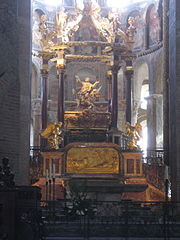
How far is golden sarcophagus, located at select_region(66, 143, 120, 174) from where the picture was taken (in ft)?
65.8

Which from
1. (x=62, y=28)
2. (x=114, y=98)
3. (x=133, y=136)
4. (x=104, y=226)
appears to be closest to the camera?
(x=104, y=226)

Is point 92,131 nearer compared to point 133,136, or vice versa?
point 133,136

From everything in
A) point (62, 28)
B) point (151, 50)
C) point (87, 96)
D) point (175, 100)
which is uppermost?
point (151, 50)

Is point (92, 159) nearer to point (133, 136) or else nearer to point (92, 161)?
point (92, 161)

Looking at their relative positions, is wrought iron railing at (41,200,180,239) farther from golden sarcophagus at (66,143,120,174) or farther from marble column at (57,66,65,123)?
marble column at (57,66,65,123)

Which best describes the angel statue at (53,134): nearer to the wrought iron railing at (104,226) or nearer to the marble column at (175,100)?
the marble column at (175,100)

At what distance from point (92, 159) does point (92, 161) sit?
0.08 meters

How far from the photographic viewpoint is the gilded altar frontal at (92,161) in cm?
2005

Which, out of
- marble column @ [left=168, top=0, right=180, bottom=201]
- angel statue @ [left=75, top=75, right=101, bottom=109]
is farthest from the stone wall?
angel statue @ [left=75, top=75, right=101, bottom=109]

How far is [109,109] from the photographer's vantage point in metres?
23.9

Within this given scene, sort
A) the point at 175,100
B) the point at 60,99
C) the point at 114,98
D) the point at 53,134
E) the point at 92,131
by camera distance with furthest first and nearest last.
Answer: the point at 60,99
the point at 114,98
the point at 92,131
the point at 53,134
the point at 175,100

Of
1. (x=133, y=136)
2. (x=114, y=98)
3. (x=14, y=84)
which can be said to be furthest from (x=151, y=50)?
(x=14, y=84)

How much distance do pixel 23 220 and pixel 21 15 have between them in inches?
346

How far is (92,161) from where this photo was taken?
2009 centimetres
